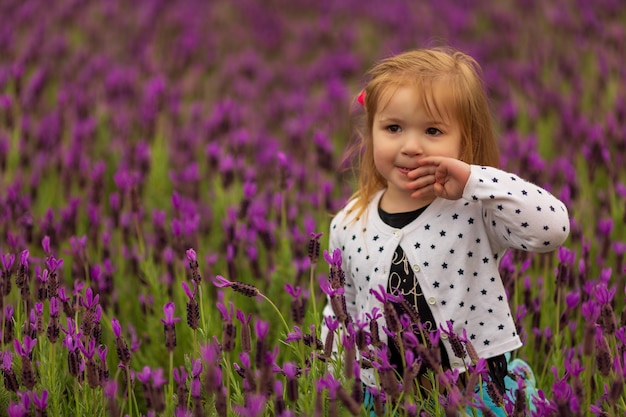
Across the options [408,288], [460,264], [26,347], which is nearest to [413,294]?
[408,288]

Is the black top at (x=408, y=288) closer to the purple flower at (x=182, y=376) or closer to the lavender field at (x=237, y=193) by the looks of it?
the lavender field at (x=237, y=193)

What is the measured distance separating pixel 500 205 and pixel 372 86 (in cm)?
46

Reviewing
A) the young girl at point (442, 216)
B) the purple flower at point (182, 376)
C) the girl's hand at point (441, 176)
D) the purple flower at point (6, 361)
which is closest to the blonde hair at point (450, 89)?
the young girl at point (442, 216)

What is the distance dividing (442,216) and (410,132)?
0.71 feet

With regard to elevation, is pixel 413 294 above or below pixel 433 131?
below

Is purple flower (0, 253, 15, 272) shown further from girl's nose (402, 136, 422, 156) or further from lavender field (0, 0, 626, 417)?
girl's nose (402, 136, 422, 156)

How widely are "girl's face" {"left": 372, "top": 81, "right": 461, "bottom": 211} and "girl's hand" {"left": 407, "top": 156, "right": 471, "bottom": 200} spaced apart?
0.04m

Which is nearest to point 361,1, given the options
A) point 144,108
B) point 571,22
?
point 571,22

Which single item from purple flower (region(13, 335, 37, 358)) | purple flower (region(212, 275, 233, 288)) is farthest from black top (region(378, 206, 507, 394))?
purple flower (region(13, 335, 37, 358))

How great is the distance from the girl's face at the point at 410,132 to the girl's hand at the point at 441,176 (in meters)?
0.04

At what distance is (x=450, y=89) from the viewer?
1797mm

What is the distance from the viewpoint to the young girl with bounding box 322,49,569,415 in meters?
1.76

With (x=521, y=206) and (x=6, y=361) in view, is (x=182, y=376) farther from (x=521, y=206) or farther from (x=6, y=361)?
(x=521, y=206)

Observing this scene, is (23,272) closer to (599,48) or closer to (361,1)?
(599,48)
